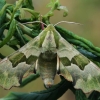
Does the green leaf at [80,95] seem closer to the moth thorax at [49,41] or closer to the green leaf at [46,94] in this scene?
the green leaf at [46,94]

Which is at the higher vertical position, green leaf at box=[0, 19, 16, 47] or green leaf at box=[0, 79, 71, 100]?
green leaf at box=[0, 19, 16, 47]

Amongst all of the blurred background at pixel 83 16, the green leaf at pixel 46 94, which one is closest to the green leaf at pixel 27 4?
the green leaf at pixel 46 94

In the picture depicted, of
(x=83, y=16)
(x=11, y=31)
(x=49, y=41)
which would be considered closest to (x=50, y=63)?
(x=49, y=41)

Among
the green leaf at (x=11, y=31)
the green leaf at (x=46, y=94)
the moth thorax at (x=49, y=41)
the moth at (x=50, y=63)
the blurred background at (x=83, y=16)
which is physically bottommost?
the blurred background at (x=83, y=16)

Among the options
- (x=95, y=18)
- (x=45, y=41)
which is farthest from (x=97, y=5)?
(x=45, y=41)

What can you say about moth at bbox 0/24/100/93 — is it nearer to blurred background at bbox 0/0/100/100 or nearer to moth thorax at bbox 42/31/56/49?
moth thorax at bbox 42/31/56/49

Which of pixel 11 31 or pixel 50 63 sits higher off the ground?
pixel 11 31

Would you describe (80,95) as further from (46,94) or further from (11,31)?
(11,31)

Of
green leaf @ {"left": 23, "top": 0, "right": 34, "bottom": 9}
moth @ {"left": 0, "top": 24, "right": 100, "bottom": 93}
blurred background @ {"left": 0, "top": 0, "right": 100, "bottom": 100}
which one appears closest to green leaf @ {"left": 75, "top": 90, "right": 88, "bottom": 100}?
moth @ {"left": 0, "top": 24, "right": 100, "bottom": 93}
